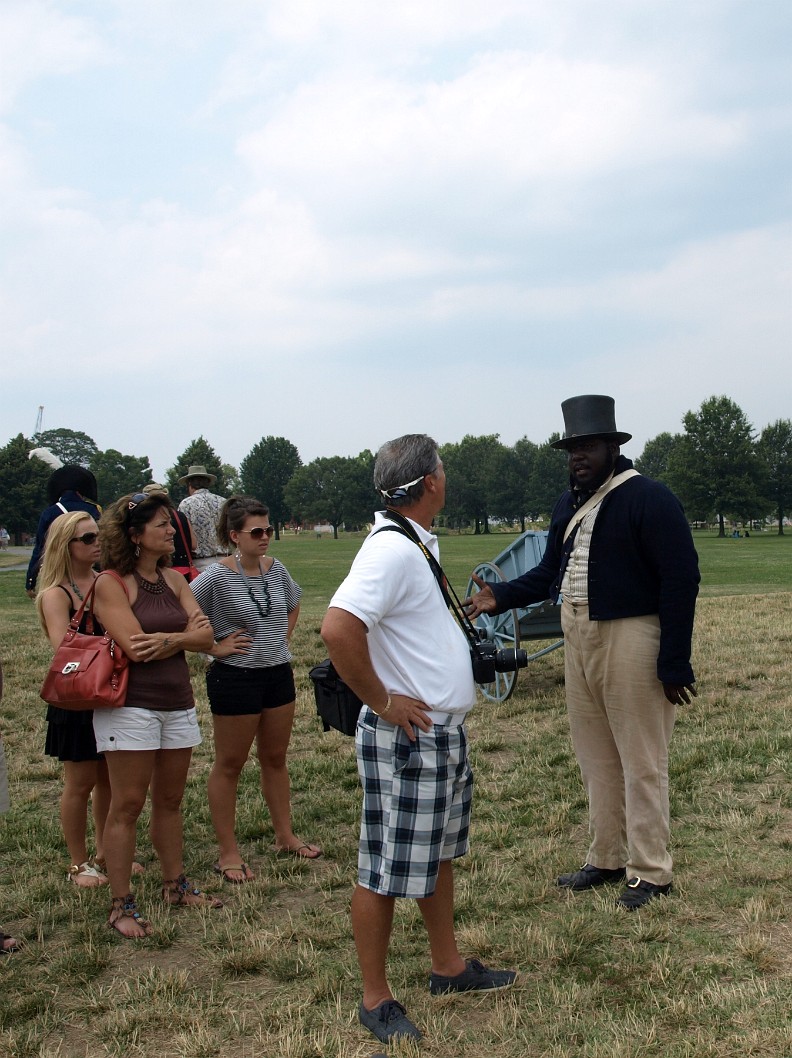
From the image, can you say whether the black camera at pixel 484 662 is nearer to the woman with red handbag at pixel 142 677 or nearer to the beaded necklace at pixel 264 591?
the woman with red handbag at pixel 142 677

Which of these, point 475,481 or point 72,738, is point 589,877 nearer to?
point 72,738

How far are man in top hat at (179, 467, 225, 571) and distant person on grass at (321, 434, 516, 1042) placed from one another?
19.2ft

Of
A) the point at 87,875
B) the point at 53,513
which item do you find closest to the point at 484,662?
the point at 87,875

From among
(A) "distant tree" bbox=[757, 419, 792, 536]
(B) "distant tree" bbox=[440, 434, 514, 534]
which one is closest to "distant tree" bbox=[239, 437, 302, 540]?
(B) "distant tree" bbox=[440, 434, 514, 534]

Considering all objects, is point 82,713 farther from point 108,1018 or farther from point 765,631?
point 765,631

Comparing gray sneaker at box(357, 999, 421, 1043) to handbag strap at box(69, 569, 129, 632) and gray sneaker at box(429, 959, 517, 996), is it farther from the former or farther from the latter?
handbag strap at box(69, 569, 129, 632)

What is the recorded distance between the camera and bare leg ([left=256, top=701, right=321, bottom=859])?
5125 millimetres

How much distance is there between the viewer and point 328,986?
3.59 metres

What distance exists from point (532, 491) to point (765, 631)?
306 ft

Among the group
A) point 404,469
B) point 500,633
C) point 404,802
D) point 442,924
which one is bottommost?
point 442,924

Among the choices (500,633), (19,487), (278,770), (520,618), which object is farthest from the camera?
(19,487)

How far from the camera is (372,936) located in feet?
10.5

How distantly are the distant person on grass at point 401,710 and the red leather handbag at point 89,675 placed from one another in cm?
145

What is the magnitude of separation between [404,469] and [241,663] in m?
2.12
